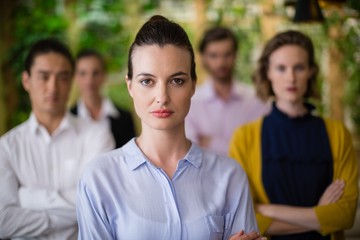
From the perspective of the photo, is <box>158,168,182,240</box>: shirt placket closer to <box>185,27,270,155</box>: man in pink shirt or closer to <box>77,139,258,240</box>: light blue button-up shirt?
<box>77,139,258,240</box>: light blue button-up shirt

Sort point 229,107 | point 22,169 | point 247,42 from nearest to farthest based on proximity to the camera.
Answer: point 22,169
point 229,107
point 247,42

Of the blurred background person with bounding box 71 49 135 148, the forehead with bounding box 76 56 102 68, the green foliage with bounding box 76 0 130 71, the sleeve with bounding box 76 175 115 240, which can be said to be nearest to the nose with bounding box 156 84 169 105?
the sleeve with bounding box 76 175 115 240

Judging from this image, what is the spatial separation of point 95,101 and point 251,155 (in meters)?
1.88

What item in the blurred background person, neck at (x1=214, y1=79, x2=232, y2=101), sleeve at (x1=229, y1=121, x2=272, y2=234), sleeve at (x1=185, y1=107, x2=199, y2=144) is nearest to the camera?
sleeve at (x1=229, y1=121, x2=272, y2=234)

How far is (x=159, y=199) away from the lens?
1.59 metres

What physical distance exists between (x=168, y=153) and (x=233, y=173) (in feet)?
0.72

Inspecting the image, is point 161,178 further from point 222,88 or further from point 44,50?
point 222,88

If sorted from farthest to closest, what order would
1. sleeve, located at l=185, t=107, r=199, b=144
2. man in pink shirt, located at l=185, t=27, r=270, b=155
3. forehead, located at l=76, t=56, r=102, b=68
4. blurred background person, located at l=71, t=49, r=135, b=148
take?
forehead, located at l=76, t=56, r=102, b=68 < blurred background person, located at l=71, t=49, r=135, b=148 < man in pink shirt, located at l=185, t=27, r=270, b=155 < sleeve, located at l=185, t=107, r=199, b=144

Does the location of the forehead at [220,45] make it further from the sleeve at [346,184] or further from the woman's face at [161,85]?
the woman's face at [161,85]

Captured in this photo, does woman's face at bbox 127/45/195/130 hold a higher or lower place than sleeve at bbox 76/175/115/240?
higher

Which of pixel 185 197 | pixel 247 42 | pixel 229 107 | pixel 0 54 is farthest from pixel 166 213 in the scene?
pixel 247 42

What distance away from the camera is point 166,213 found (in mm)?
1569

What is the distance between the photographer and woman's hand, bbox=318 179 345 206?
7.36ft

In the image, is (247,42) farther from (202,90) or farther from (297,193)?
(297,193)
